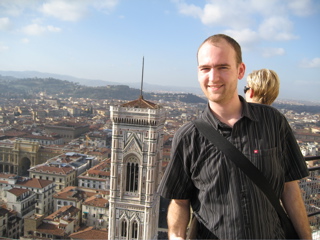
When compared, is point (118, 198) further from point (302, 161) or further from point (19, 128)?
point (19, 128)

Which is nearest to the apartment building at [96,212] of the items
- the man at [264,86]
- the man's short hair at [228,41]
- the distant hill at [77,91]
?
the man at [264,86]

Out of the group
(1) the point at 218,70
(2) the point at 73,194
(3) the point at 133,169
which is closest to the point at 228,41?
(1) the point at 218,70

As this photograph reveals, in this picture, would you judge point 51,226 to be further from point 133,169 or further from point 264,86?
point 264,86

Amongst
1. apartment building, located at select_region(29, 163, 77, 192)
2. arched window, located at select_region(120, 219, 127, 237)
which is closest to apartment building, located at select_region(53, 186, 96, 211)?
apartment building, located at select_region(29, 163, 77, 192)

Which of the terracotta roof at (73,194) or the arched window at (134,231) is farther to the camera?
the terracotta roof at (73,194)

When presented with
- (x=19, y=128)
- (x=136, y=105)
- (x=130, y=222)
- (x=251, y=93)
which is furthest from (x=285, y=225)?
(x=19, y=128)

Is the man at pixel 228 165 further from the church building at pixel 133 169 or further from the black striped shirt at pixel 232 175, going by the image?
the church building at pixel 133 169
